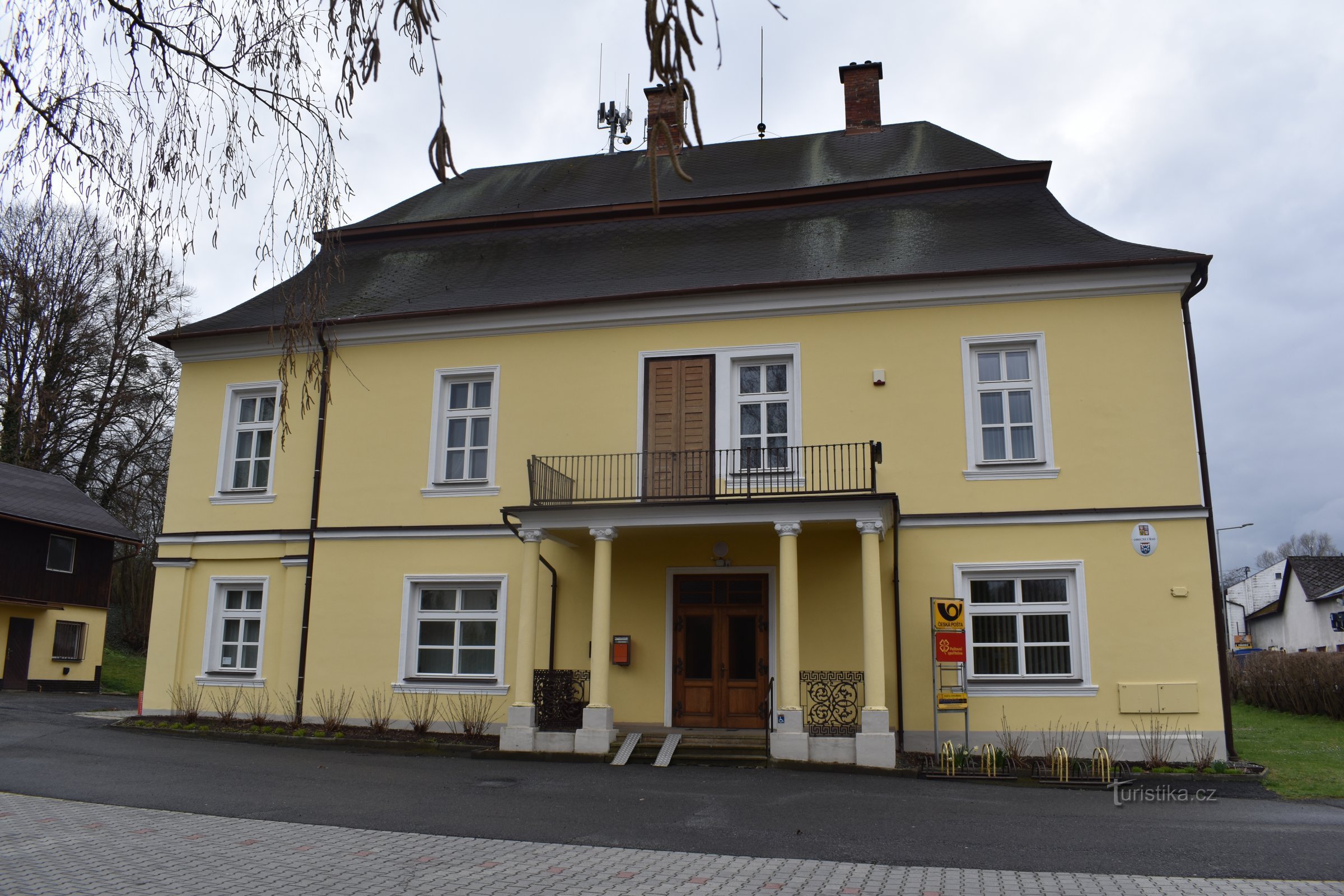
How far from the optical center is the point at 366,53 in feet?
→ 14.6

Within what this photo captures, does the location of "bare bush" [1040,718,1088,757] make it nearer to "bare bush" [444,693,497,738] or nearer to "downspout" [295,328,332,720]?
"bare bush" [444,693,497,738]

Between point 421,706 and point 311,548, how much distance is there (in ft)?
10.5


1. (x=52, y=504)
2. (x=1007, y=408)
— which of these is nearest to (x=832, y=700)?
(x=1007, y=408)

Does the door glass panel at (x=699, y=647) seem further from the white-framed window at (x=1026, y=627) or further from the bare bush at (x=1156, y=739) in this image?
the bare bush at (x=1156, y=739)

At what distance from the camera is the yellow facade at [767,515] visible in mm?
13367

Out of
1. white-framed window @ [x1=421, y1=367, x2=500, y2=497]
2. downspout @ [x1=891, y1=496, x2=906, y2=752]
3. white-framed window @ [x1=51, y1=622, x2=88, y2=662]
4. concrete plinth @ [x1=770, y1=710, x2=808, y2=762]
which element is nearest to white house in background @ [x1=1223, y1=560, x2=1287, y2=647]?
downspout @ [x1=891, y1=496, x2=906, y2=752]

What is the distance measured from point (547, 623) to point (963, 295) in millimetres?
7670

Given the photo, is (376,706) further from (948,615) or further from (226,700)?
(948,615)

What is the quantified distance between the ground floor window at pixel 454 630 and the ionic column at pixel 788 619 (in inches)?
177

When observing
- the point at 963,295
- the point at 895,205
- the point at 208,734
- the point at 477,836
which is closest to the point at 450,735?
the point at 208,734

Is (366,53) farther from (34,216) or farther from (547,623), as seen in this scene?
(547,623)

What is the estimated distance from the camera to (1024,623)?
13609 millimetres

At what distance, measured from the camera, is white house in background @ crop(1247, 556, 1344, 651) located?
42.0 meters

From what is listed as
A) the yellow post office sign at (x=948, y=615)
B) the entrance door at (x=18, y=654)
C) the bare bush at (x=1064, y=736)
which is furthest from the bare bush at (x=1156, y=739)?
the entrance door at (x=18, y=654)
